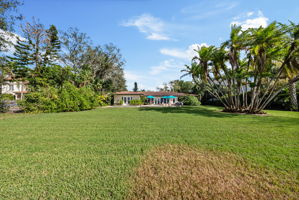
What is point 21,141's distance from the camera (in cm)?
456

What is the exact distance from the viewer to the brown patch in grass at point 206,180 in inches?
81.9

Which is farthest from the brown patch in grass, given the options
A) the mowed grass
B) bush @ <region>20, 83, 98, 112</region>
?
bush @ <region>20, 83, 98, 112</region>

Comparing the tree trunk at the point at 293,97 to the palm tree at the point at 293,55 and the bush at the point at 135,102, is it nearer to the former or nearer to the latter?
the palm tree at the point at 293,55

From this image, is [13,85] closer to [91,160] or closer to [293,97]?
[91,160]

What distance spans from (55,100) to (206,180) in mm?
15855

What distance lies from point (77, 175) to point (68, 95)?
46.2ft

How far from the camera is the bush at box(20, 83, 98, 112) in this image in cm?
1272

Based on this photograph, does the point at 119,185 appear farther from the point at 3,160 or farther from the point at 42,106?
the point at 42,106

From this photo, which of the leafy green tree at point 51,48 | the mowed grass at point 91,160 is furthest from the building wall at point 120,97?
the mowed grass at point 91,160

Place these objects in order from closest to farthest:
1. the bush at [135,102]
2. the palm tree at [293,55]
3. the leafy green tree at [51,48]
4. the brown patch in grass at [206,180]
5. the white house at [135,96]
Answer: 1. the brown patch in grass at [206,180]
2. the palm tree at [293,55]
3. the leafy green tree at [51,48]
4. the bush at [135,102]
5. the white house at [135,96]

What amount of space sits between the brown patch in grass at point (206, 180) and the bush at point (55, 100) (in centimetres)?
1423

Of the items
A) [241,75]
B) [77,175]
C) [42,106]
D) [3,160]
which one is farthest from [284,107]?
[42,106]

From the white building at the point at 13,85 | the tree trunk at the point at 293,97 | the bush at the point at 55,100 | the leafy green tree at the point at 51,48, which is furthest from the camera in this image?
the leafy green tree at the point at 51,48

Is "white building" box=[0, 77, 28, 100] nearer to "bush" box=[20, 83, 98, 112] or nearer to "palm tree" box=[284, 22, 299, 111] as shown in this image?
"bush" box=[20, 83, 98, 112]
